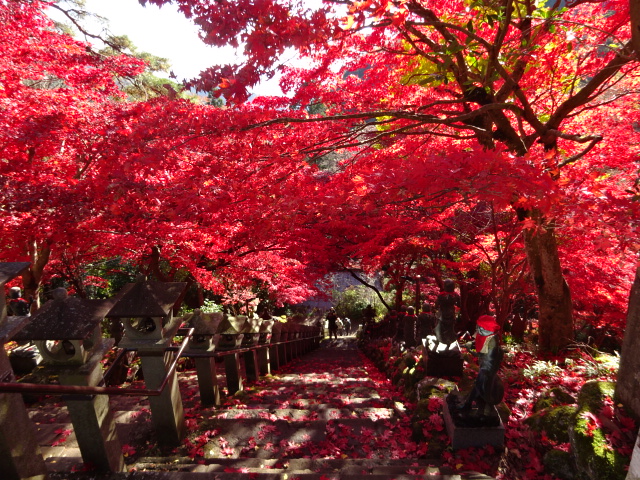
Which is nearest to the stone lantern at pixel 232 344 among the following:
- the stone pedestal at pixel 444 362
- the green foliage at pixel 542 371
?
the stone pedestal at pixel 444 362

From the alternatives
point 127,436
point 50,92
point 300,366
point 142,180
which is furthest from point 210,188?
point 300,366

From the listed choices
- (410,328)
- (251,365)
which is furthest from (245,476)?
(410,328)

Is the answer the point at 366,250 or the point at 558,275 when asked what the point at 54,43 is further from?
the point at 558,275

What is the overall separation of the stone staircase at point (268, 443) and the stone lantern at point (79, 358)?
24cm

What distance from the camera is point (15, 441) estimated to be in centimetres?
216

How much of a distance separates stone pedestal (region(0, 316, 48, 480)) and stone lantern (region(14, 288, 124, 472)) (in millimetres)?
358

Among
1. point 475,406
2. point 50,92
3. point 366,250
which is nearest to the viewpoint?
point 475,406

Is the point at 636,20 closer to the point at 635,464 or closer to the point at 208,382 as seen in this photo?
the point at 635,464

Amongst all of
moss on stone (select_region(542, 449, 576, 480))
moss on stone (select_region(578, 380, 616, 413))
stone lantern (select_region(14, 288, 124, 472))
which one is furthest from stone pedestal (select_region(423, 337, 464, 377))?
stone lantern (select_region(14, 288, 124, 472))

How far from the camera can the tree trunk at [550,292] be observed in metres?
6.14

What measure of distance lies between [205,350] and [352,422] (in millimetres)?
2217

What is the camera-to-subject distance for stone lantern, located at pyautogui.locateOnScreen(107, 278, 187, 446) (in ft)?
11.5

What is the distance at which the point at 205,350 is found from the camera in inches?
187

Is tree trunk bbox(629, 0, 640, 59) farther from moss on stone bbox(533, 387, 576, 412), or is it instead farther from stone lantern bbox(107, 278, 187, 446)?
stone lantern bbox(107, 278, 187, 446)
